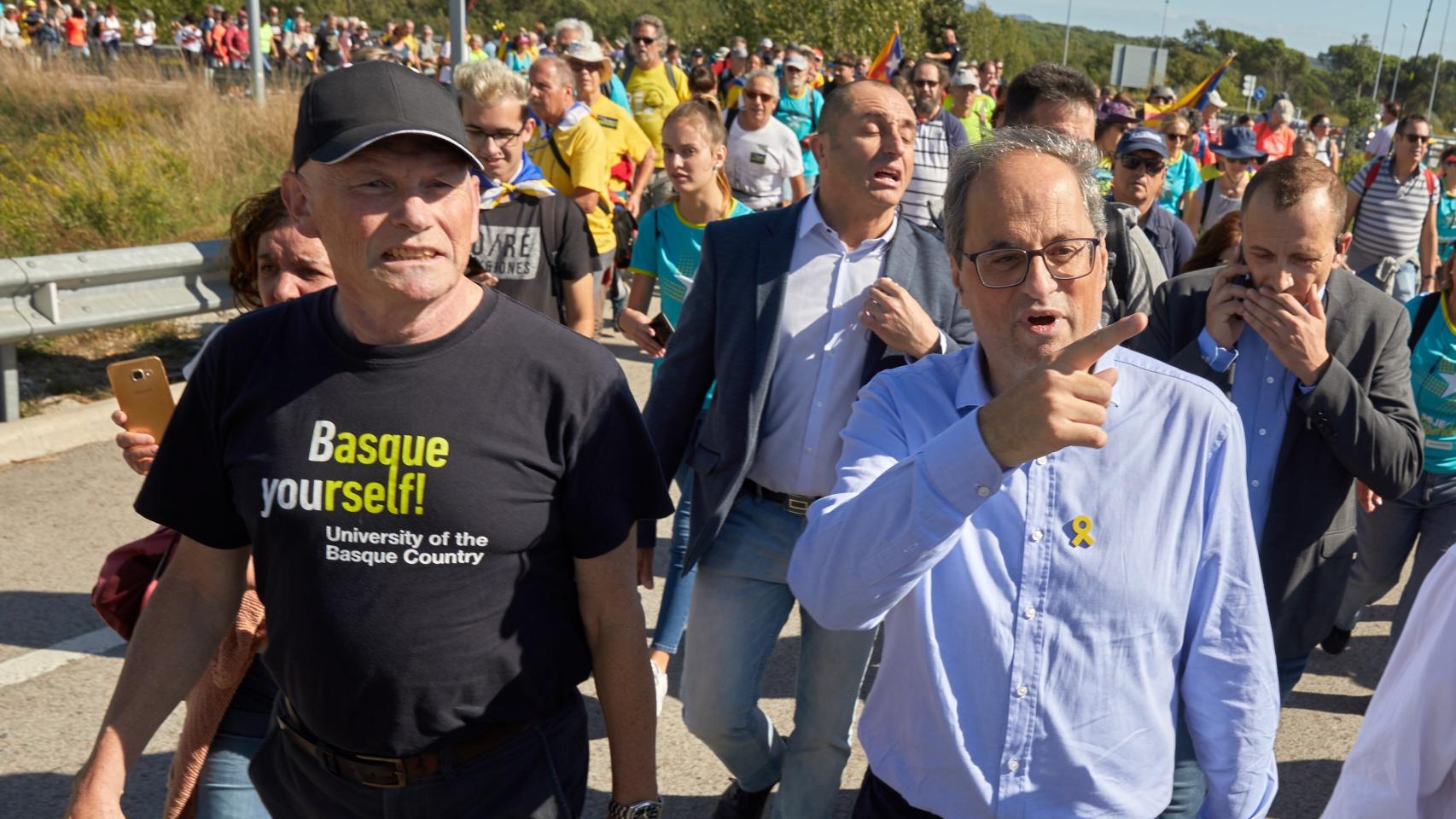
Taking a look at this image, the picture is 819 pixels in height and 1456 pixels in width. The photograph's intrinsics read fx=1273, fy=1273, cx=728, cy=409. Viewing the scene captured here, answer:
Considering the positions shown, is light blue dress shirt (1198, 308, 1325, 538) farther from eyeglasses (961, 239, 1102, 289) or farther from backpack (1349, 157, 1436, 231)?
backpack (1349, 157, 1436, 231)

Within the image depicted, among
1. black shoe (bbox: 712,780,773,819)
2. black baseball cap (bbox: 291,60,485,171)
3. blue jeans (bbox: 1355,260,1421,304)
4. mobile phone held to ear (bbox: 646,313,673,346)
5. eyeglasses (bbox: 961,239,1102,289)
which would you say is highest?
black baseball cap (bbox: 291,60,485,171)

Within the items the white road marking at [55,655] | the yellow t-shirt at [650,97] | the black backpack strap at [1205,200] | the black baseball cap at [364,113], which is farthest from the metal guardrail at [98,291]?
the black backpack strap at [1205,200]

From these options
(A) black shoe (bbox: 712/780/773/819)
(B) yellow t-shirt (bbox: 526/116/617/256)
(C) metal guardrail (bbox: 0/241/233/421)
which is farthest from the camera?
(B) yellow t-shirt (bbox: 526/116/617/256)

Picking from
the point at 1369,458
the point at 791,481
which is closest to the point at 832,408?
the point at 791,481

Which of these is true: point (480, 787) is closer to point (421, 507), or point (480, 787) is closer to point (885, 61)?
point (421, 507)

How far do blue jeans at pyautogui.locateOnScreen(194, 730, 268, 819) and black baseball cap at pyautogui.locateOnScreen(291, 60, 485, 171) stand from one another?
4.27ft

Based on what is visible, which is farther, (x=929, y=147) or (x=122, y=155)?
(x=122, y=155)

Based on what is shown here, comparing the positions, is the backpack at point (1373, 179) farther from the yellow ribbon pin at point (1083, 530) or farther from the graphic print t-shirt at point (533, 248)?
the yellow ribbon pin at point (1083, 530)

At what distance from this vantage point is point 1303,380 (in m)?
3.27

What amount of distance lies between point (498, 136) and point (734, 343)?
2036 mm

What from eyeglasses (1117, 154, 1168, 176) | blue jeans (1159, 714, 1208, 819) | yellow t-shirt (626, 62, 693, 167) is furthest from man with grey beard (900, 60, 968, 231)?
blue jeans (1159, 714, 1208, 819)

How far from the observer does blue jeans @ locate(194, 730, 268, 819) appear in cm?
267

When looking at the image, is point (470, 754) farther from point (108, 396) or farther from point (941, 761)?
point (108, 396)

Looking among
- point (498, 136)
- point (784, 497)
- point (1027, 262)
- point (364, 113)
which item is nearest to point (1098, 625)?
point (1027, 262)
